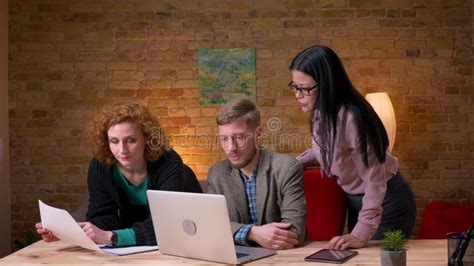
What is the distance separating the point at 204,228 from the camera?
1925mm

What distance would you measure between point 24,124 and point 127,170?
9.93ft

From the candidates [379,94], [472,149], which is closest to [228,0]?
[379,94]

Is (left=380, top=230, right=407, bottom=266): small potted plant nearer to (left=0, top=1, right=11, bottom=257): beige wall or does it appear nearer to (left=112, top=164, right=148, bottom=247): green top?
(left=112, top=164, right=148, bottom=247): green top

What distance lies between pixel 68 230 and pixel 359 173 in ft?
3.64

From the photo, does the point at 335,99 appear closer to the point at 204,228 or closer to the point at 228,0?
the point at 204,228

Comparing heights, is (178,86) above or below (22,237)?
above

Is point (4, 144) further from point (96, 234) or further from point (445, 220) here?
point (445, 220)

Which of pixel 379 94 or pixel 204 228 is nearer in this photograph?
pixel 204 228

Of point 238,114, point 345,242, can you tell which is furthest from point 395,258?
point 238,114

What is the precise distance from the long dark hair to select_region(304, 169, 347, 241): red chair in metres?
0.51

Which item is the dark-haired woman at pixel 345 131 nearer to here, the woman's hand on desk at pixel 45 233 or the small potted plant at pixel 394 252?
the small potted plant at pixel 394 252

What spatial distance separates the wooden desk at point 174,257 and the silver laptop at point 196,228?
0.04m

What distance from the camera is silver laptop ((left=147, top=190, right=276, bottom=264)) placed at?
6.14 feet

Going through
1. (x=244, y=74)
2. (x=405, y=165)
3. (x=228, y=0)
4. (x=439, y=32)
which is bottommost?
(x=405, y=165)
